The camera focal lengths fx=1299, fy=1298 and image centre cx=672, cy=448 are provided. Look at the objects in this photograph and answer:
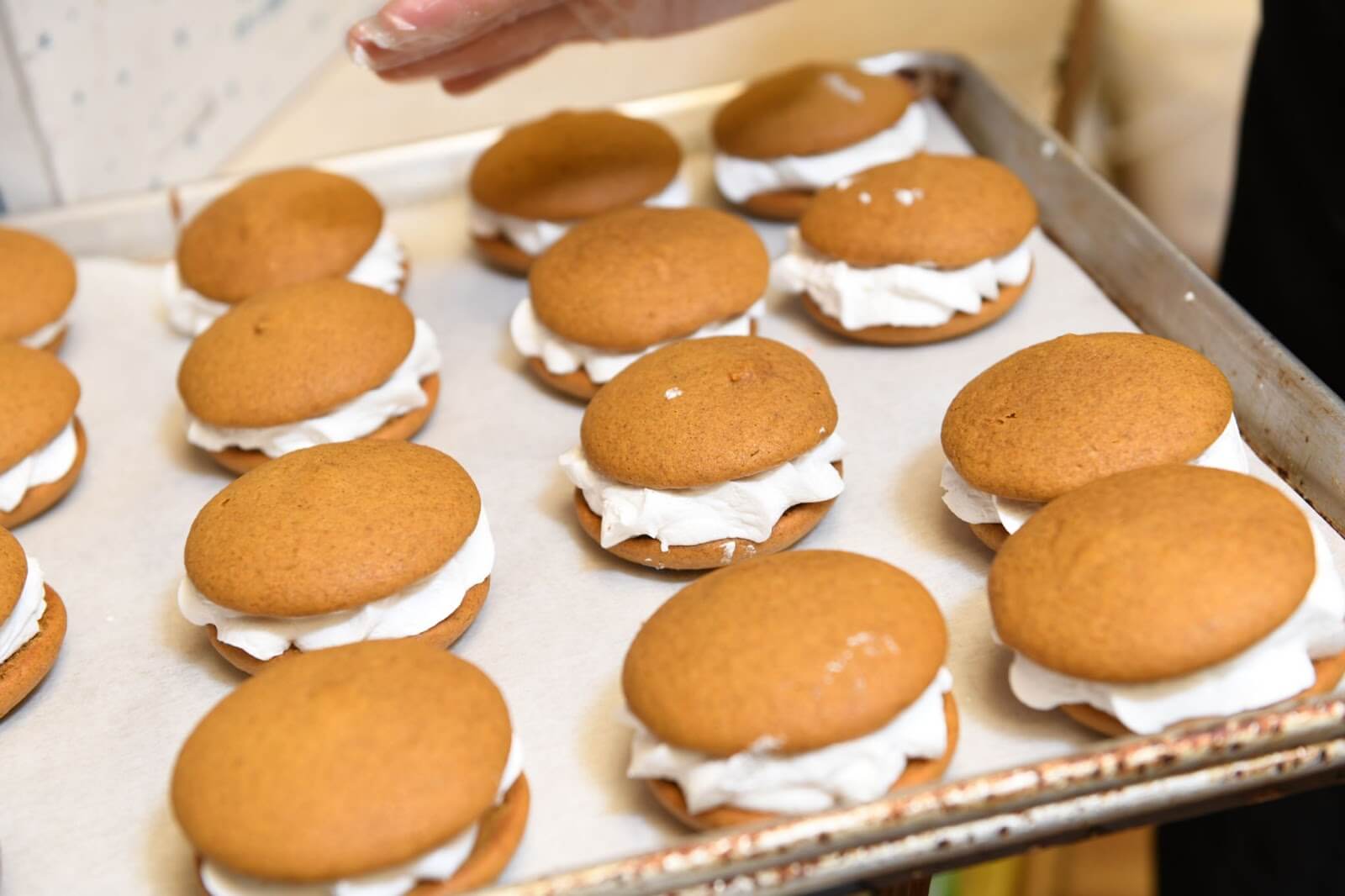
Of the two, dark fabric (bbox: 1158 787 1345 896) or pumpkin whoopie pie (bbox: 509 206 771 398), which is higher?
pumpkin whoopie pie (bbox: 509 206 771 398)

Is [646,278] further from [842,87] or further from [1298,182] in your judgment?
[1298,182]

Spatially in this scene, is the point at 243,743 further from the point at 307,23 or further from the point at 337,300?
the point at 307,23

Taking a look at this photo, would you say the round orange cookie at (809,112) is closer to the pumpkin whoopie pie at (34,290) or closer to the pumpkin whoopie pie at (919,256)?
the pumpkin whoopie pie at (919,256)

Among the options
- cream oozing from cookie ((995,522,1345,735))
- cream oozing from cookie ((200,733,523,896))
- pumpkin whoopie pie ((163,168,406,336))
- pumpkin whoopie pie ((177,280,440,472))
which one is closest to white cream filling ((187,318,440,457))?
pumpkin whoopie pie ((177,280,440,472))

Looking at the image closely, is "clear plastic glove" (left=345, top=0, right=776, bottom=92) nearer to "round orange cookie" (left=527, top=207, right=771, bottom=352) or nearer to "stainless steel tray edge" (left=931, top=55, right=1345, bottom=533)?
"round orange cookie" (left=527, top=207, right=771, bottom=352)

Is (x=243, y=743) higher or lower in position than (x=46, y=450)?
higher

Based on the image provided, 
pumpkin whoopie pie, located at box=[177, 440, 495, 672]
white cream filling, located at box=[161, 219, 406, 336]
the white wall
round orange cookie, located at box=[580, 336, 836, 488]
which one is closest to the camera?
pumpkin whoopie pie, located at box=[177, 440, 495, 672]

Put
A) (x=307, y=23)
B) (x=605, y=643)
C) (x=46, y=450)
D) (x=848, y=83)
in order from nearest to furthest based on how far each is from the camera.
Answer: (x=605, y=643)
(x=46, y=450)
(x=848, y=83)
(x=307, y=23)

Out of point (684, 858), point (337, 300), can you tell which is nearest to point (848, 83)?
point (337, 300)
